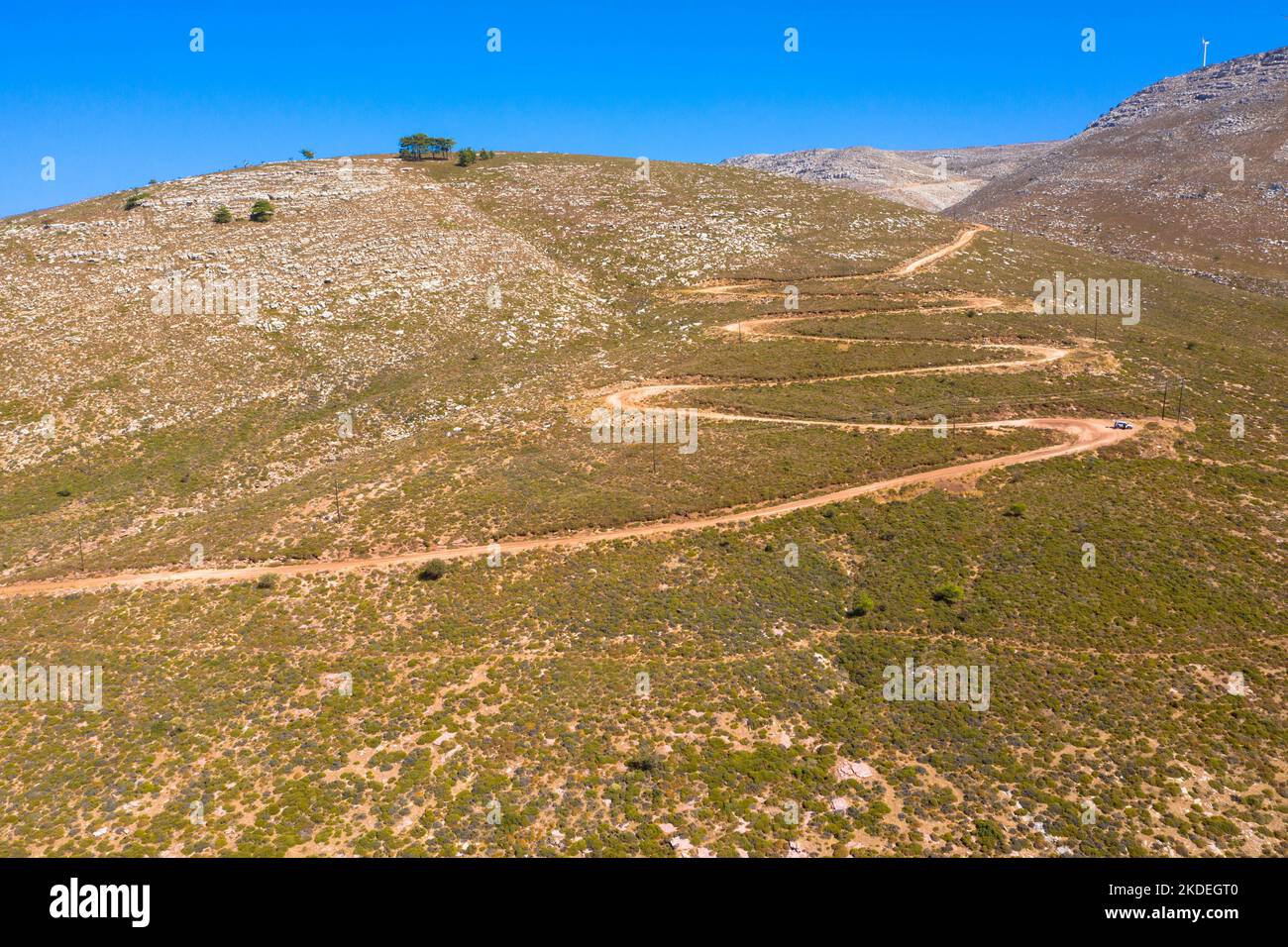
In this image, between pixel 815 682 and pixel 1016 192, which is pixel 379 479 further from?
pixel 1016 192

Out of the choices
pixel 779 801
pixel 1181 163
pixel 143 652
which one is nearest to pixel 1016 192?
pixel 1181 163

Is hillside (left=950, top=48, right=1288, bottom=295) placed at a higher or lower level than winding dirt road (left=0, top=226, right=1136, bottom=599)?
higher

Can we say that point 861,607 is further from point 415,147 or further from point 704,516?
point 415,147

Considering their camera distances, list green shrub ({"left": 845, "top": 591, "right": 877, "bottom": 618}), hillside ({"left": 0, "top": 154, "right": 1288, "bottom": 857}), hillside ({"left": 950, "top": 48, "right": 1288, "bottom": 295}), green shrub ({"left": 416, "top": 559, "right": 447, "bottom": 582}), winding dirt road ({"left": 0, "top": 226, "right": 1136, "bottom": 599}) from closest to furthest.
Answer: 1. hillside ({"left": 0, "top": 154, "right": 1288, "bottom": 857})
2. green shrub ({"left": 845, "top": 591, "right": 877, "bottom": 618})
3. green shrub ({"left": 416, "top": 559, "right": 447, "bottom": 582})
4. winding dirt road ({"left": 0, "top": 226, "right": 1136, "bottom": 599})
5. hillside ({"left": 950, "top": 48, "right": 1288, "bottom": 295})

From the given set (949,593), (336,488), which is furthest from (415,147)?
(949,593)

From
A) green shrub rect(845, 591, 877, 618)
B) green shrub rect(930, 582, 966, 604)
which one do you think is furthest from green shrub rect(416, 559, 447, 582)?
green shrub rect(930, 582, 966, 604)

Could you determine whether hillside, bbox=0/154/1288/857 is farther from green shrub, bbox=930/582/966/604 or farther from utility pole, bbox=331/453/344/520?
green shrub, bbox=930/582/966/604

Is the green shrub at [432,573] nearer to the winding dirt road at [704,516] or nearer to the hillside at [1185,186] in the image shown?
the winding dirt road at [704,516]

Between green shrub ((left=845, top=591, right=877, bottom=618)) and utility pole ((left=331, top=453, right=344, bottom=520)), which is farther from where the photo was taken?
utility pole ((left=331, top=453, right=344, bottom=520))
